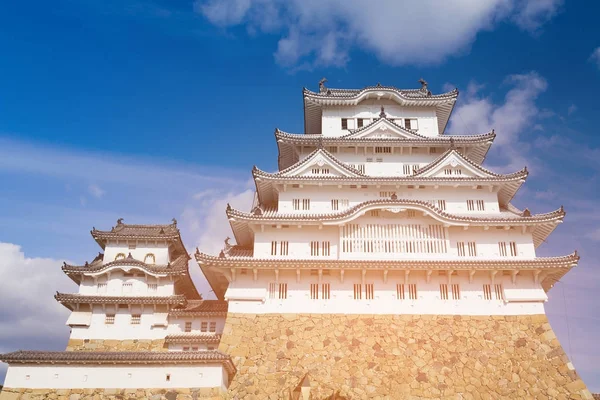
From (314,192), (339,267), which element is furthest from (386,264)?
(314,192)

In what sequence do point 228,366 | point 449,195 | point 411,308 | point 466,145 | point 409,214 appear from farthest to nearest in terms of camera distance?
1. point 466,145
2. point 449,195
3. point 409,214
4. point 411,308
5. point 228,366

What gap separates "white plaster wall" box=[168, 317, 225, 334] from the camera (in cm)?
2844

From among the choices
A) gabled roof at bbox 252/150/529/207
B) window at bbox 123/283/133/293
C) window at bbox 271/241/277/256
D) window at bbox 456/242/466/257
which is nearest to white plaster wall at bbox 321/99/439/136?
gabled roof at bbox 252/150/529/207

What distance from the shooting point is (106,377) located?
69.8 feet

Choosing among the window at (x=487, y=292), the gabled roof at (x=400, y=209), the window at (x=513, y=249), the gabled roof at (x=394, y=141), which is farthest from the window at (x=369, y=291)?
the gabled roof at (x=394, y=141)

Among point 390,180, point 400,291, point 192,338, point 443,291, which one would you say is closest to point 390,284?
point 400,291

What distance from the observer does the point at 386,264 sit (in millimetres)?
25516

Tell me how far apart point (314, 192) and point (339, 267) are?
6.11m

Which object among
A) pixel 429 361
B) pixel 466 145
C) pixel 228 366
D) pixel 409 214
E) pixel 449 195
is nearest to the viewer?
pixel 228 366

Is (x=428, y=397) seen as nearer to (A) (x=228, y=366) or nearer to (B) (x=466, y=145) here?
(A) (x=228, y=366)

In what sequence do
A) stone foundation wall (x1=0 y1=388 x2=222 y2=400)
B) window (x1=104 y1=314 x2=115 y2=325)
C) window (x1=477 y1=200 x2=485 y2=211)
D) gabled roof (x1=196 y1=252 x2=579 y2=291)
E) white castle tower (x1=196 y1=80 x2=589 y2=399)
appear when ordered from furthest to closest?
1. window (x1=477 y1=200 x2=485 y2=211)
2. window (x1=104 y1=314 x2=115 y2=325)
3. gabled roof (x1=196 y1=252 x2=579 y2=291)
4. white castle tower (x1=196 y1=80 x2=589 y2=399)
5. stone foundation wall (x1=0 y1=388 x2=222 y2=400)

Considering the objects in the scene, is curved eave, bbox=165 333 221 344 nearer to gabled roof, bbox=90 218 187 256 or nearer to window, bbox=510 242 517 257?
gabled roof, bbox=90 218 187 256

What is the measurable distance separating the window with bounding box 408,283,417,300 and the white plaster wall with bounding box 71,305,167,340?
44.5 feet

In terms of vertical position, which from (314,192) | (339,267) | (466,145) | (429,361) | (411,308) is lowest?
(429,361)
